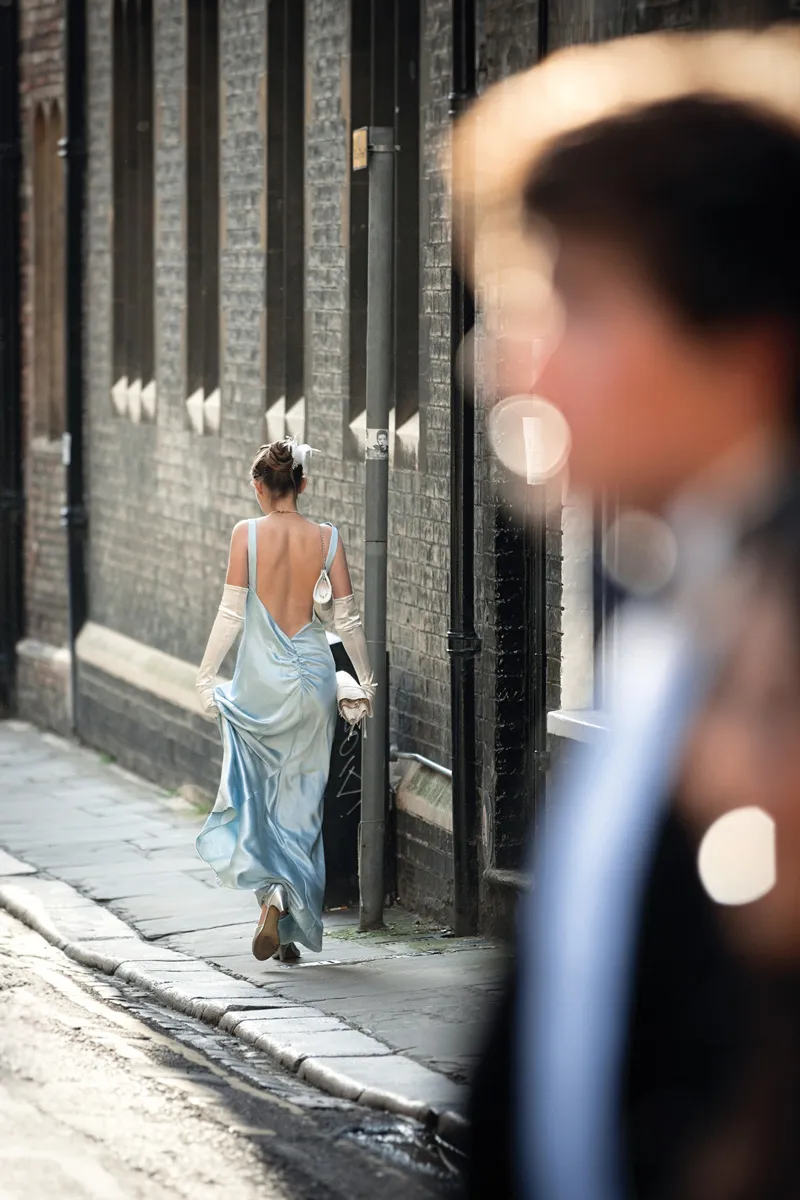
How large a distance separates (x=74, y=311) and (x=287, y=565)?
25.5ft

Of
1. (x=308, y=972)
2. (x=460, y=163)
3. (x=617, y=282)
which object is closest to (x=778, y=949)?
(x=617, y=282)

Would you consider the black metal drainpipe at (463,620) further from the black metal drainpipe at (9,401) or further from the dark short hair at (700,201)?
the black metal drainpipe at (9,401)

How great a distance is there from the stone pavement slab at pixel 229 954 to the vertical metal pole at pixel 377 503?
35 centimetres

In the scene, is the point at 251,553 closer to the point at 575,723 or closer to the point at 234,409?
the point at 575,723

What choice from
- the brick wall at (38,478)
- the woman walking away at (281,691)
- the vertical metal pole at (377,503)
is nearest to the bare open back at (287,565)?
the woman walking away at (281,691)

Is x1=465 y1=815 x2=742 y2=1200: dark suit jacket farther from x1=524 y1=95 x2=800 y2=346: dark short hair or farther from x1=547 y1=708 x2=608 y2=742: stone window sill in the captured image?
x1=547 y1=708 x2=608 y2=742: stone window sill

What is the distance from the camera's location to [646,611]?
57.0 inches

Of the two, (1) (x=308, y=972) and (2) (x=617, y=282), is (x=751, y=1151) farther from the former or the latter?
(1) (x=308, y=972)

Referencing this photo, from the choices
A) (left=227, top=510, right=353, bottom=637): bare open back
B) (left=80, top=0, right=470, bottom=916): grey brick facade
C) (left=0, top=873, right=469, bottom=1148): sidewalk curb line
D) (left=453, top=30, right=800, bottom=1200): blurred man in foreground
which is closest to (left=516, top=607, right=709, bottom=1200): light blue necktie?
(left=453, top=30, right=800, bottom=1200): blurred man in foreground

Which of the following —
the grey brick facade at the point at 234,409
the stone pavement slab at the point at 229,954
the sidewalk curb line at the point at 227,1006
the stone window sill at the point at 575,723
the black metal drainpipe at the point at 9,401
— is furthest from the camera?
the black metal drainpipe at the point at 9,401

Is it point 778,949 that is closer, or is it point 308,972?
point 778,949

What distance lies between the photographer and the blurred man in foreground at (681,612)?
140 centimetres

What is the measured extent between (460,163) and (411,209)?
845cm

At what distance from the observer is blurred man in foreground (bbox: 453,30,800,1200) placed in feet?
4.58
